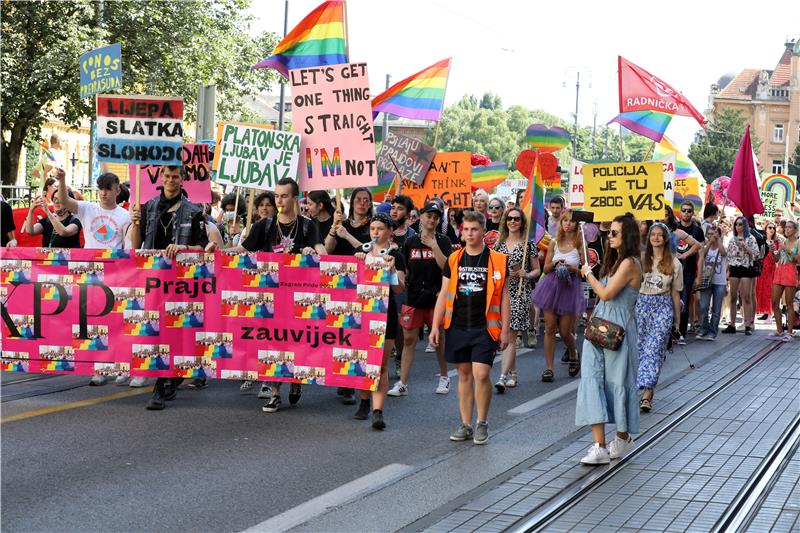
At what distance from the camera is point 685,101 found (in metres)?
15.2

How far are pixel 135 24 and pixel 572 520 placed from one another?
29.9m

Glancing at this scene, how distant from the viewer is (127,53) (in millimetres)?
33375

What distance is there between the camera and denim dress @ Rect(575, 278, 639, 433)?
771cm

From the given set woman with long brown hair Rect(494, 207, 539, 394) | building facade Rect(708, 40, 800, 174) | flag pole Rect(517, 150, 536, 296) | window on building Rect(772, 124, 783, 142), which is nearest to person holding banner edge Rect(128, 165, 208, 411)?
woman with long brown hair Rect(494, 207, 539, 394)

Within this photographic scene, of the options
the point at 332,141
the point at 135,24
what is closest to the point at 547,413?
the point at 332,141

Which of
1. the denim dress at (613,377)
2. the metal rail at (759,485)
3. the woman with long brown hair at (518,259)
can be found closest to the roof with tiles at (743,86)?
the woman with long brown hair at (518,259)

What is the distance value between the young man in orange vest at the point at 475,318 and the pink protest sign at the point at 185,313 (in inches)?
37.1

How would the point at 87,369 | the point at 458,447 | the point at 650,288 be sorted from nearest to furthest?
1. the point at 458,447
2. the point at 87,369
3. the point at 650,288

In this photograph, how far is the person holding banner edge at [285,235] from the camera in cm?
923

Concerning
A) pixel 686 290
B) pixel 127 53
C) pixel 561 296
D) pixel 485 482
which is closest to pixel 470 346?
pixel 485 482

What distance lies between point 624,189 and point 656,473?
5.26 meters

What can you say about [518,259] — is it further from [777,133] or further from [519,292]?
[777,133]

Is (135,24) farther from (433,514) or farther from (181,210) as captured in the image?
A: (433,514)

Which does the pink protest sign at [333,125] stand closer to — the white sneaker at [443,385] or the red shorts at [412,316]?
the red shorts at [412,316]
